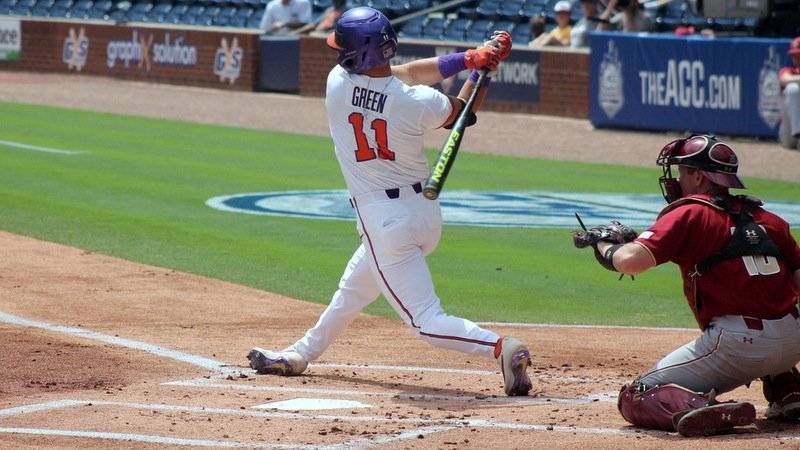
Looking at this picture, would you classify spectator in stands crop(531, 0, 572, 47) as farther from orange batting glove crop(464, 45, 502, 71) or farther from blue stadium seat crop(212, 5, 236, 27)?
orange batting glove crop(464, 45, 502, 71)


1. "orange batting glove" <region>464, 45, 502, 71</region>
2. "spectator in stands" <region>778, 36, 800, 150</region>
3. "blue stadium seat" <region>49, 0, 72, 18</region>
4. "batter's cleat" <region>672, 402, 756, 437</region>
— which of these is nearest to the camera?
"batter's cleat" <region>672, 402, 756, 437</region>

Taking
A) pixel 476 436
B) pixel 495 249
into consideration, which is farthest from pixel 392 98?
pixel 495 249

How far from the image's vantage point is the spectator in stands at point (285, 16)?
26453 mm

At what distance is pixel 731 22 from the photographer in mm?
21641

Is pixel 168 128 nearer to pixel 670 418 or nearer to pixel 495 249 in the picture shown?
pixel 495 249

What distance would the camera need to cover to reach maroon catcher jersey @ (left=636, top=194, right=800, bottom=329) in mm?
5223

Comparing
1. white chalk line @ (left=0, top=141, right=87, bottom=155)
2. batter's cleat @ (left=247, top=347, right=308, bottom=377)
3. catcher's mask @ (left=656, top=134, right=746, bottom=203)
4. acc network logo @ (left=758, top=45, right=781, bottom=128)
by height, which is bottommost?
white chalk line @ (left=0, top=141, right=87, bottom=155)

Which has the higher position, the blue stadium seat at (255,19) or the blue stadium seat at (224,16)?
the blue stadium seat at (255,19)

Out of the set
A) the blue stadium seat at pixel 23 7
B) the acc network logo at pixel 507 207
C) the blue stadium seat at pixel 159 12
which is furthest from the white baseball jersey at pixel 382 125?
the blue stadium seat at pixel 23 7

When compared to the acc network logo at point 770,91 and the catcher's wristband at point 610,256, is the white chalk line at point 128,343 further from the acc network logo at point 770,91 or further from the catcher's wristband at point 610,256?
the acc network logo at point 770,91

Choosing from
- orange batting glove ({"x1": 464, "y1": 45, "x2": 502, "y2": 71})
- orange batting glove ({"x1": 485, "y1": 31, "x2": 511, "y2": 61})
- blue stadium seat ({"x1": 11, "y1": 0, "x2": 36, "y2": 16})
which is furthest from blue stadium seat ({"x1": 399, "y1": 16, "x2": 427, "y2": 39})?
orange batting glove ({"x1": 464, "y1": 45, "x2": 502, "y2": 71})

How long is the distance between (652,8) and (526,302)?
14791 mm

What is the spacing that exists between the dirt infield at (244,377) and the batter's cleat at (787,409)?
8 centimetres

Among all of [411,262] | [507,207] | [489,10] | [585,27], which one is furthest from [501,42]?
[489,10]
